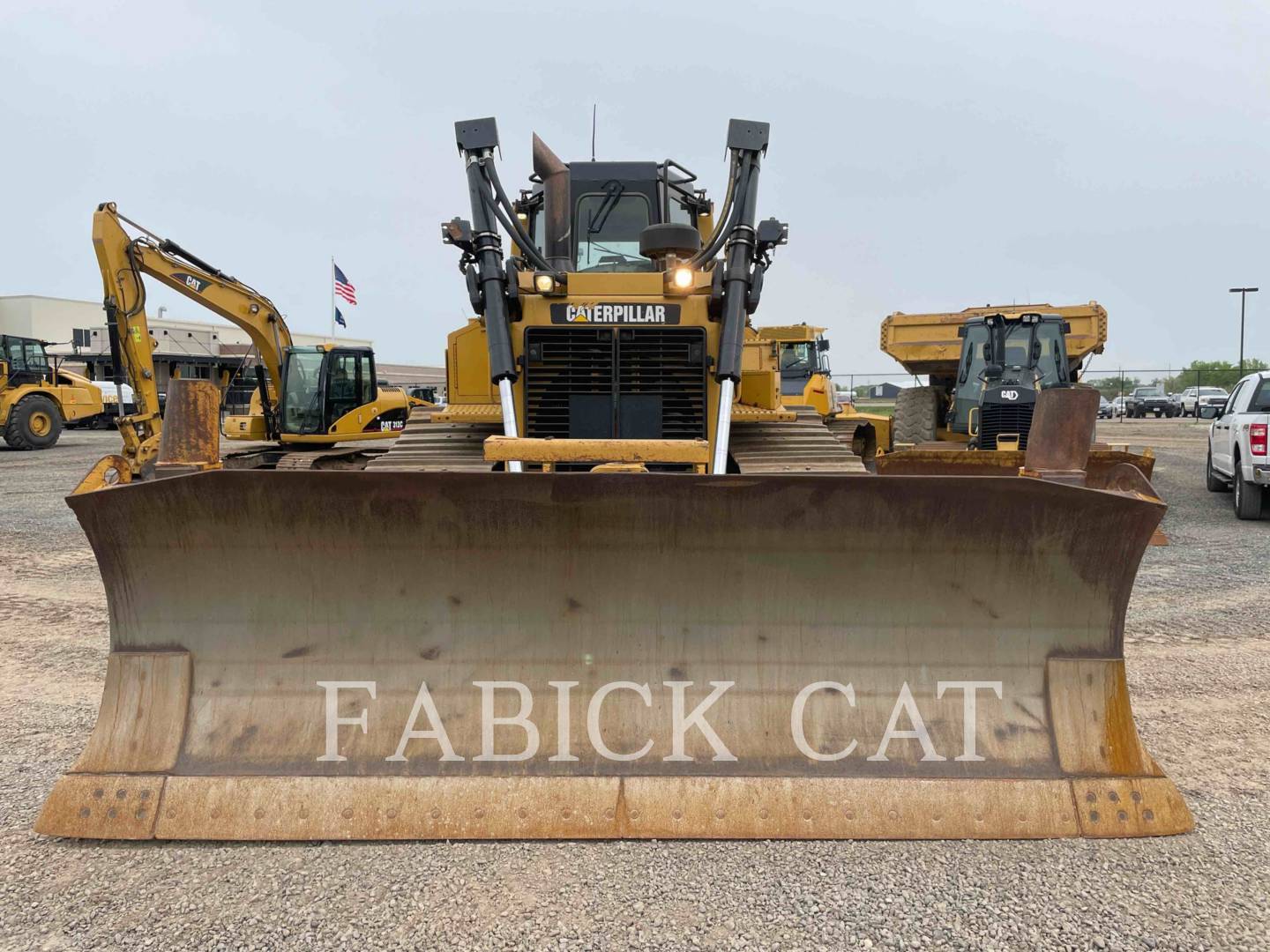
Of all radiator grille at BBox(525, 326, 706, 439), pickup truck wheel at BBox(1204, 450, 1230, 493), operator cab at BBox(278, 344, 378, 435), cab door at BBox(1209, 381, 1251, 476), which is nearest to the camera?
radiator grille at BBox(525, 326, 706, 439)

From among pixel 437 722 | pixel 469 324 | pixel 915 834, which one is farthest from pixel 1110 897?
pixel 469 324

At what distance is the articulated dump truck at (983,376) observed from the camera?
347 inches

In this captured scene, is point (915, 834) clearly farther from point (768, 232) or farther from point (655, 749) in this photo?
point (768, 232)

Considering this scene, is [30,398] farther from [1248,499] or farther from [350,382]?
[1248,499]

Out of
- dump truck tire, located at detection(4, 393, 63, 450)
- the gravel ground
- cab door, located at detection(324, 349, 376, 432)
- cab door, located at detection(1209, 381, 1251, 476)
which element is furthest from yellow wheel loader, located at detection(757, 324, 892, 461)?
dump truck tire, located at detection(4, 393, 63, 450)

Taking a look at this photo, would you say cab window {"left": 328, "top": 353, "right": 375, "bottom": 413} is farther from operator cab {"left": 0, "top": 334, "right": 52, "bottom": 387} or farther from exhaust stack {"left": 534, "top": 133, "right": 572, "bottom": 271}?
operator cab {"left": 0, "top": 334, "right": 52, "bottom": 387}

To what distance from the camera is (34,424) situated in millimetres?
23078

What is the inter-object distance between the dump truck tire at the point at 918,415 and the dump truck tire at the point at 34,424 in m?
21.6

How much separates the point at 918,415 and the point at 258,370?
10765 millimetres

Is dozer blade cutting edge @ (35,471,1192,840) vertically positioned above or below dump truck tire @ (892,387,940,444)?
below

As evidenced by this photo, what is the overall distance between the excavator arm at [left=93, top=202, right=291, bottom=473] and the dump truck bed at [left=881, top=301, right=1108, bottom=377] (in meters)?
9.82

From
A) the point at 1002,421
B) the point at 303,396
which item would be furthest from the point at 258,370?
the point at 1002,421

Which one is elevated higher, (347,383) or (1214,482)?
(347,383)

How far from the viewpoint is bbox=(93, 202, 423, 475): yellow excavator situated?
12.2 m
